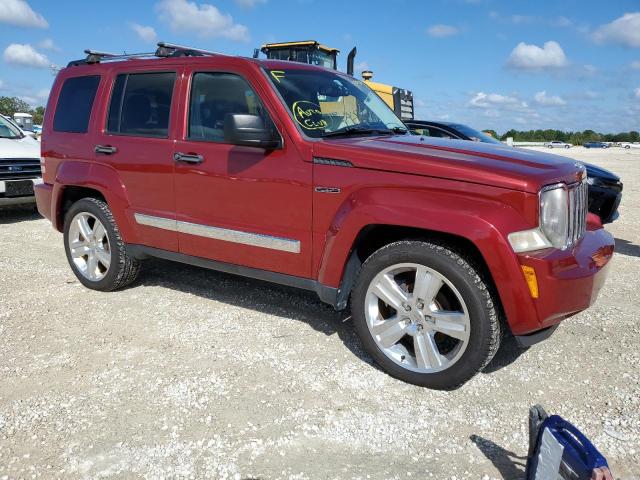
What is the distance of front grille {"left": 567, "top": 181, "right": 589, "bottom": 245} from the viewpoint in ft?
9.80

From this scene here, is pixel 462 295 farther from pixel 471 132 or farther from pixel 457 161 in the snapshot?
pixel 471 132

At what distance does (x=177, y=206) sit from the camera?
4082 mm

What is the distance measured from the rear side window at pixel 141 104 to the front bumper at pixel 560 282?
2855mm

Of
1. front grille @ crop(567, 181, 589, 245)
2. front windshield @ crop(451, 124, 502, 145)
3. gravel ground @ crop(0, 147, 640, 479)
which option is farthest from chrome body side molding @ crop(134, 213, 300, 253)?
front windshield @ crop(451, 124, 502, 145)

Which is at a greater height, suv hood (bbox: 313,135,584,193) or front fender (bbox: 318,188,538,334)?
Result: suv hood (bbox: 313,135,584,193)

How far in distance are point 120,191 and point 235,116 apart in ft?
5.33

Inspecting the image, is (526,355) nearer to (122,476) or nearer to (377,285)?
(377,285)

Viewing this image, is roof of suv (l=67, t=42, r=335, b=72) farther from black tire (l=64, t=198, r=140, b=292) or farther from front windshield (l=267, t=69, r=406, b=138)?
black tire (l=64, t=198, r=140, b=292)

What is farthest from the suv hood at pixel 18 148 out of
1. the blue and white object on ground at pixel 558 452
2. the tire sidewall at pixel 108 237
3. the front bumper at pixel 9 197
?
the blue and white object on ground at pixel 558 452

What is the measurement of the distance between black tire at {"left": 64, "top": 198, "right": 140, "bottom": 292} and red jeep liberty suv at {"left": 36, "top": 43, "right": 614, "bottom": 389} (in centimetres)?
1

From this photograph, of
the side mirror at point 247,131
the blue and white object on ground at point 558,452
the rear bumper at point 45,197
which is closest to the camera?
the blue and white object on ground at point 558,452

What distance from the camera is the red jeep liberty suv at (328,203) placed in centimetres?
282

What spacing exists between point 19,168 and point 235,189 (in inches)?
218

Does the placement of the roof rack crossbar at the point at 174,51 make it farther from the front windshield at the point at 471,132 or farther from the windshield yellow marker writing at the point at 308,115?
the front windshield at the point at 471,132
